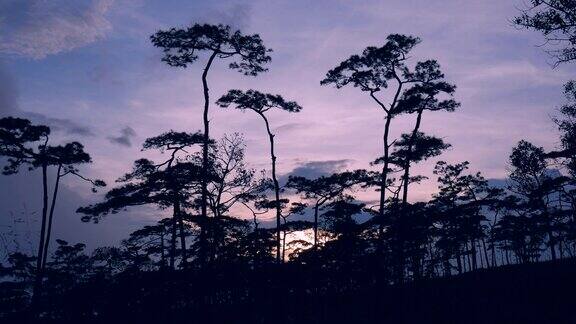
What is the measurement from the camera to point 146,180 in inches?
947

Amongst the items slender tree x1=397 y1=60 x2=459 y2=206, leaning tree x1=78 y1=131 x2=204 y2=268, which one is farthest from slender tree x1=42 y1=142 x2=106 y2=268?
slender tree x1=397 y1=60 x2=459 y2=206

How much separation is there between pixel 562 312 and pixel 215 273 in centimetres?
1906

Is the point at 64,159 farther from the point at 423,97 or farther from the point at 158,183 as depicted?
the point at 423,97

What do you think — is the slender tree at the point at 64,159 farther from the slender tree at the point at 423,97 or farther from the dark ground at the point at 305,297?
the slender tree at the point at 423,97

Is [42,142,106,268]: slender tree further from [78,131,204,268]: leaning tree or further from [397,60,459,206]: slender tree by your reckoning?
[397,60,459,206]: slender tree

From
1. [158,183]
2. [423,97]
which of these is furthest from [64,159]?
[423,97]

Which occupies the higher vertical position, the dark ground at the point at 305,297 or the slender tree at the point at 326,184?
the slender tree at the point at 326,184

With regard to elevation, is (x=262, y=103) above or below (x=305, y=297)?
above

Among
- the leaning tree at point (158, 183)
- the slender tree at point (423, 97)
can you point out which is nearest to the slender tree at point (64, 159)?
the leaning tree at point (158, 183)

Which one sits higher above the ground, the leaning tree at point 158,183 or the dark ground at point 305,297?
the leaning tree at point 158,183

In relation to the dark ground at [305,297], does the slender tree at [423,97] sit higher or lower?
higher

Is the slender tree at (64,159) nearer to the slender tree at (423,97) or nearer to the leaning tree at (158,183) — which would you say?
the leaning tree at (158,183)

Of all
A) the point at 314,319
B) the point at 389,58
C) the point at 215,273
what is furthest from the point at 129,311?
the point at 389,58

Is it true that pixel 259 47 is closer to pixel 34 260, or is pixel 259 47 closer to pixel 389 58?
pixel 389 58
